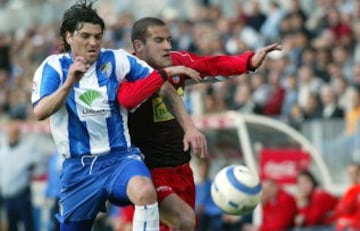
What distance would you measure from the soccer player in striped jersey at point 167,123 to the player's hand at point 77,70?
1.26m

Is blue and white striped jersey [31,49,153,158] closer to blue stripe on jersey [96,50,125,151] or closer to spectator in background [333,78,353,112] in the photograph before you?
blue stripe on jersey [96,50,125,151]

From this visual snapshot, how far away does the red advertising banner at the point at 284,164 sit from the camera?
17641mm

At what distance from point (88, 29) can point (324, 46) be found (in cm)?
1081

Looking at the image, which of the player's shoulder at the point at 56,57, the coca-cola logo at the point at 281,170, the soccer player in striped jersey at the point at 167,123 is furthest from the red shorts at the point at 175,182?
the coca-cola logo at the point at 281,170

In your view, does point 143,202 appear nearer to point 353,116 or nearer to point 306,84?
point 353,116

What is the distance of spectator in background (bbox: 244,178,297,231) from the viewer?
1572cm

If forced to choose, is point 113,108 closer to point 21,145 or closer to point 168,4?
point 21,145

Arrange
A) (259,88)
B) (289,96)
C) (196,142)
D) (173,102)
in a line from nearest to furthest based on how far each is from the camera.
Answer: (196,142), (173,102), (289,96), (259,88)

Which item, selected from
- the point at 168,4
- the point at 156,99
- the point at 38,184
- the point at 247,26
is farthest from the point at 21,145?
the point at 156,99

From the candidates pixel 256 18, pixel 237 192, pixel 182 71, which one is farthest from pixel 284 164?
pixel 182 71

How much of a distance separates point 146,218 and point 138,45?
5.68 feet

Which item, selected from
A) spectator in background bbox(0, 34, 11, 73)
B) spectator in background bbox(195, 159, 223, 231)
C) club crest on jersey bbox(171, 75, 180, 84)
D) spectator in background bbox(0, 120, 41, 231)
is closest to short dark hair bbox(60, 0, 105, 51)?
club crest on jersey bbox(171, 75, 180, 84)

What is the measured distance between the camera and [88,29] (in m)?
9.48

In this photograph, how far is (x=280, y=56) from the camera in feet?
68.2
